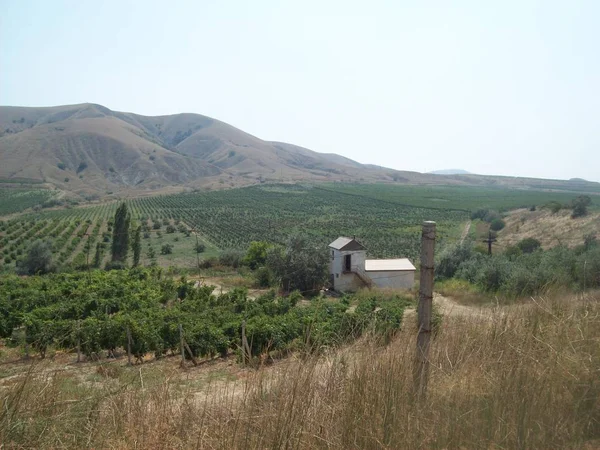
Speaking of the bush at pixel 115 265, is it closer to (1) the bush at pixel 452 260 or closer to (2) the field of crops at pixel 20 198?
(1) the bush at pixel 452 260

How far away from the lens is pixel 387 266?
1300 inches

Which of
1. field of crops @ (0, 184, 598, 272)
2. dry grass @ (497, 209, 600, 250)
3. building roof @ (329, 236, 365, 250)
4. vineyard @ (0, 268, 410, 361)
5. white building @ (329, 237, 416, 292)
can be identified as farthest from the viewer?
field of crops @ (0, 184, 598, 272)

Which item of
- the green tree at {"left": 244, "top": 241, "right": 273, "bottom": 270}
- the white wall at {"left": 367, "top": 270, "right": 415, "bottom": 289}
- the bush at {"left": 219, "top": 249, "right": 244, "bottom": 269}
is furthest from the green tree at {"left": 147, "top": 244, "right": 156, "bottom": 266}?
the white wall at {"left": 367, "top": 270, "right": 415, "bottom": 289}

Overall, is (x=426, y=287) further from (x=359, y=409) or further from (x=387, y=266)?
(x=387, y=266)

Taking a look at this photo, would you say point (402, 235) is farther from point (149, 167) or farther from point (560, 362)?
point (149, 167)

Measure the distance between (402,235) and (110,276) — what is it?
45926 millimetres

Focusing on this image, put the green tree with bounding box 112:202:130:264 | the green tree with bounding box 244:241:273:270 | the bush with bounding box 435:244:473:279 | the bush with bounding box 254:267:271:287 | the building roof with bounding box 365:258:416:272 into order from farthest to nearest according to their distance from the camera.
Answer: the green tree with bounding box 112:202:130:264 < the green tree with bounding box 244:241:273:270 < the bush with bounding box 435:244:473:279 < the bush with bounding box 254:267:271:287 < the building roof with bounding box 365:258:416:272

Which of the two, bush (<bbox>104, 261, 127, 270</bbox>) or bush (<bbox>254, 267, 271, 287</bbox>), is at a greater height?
bush (<bbox>254, 267, 271, 287</bbox>)

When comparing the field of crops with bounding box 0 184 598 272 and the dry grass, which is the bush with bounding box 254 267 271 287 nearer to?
the field of crops with bounding box 0 184 598 272

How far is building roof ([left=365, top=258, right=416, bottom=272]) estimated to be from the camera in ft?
106

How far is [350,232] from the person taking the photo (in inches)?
2778

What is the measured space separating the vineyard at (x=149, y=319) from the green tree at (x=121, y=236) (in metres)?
18.1

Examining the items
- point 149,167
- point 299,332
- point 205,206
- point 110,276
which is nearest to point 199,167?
point 149,167

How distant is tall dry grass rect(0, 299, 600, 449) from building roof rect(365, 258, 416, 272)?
2825cm
